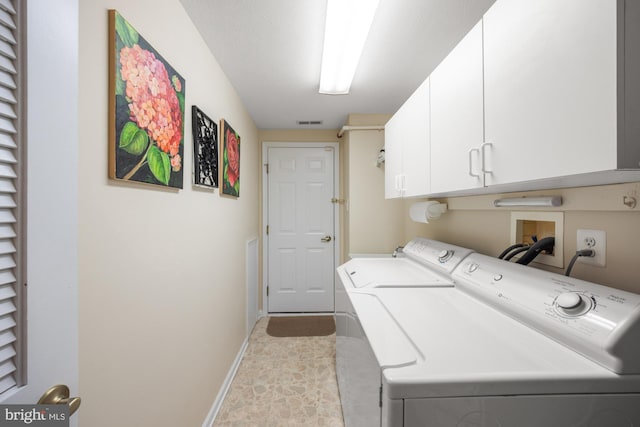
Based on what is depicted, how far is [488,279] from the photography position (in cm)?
115

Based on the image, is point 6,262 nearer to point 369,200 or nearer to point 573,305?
point 573,305

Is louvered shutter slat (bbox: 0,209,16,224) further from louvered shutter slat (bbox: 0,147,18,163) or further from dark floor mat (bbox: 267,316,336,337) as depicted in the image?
dark floor mat (bbox: 267,316,336,337)

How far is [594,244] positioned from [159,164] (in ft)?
5.40

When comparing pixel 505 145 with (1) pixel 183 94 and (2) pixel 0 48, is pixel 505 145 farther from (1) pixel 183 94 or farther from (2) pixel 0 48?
(1) pixel 183 94

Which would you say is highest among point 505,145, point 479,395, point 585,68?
point 585,68

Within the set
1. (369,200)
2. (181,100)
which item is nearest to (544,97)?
(181,100)

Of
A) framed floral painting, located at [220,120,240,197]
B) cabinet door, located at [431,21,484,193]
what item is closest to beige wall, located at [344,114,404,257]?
framed floral painting, located at [220,120,240,197]

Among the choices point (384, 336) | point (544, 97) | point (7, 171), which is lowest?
point (384, 336)

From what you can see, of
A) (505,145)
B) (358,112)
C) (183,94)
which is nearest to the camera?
(505,145)

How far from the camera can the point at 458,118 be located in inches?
43.2

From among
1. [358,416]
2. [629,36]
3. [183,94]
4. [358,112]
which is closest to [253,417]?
[358,416]

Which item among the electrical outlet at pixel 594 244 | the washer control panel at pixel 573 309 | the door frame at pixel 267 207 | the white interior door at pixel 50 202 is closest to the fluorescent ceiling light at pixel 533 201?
the electrical outlet at pixel 594 244

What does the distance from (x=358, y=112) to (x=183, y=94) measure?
1.91 metres

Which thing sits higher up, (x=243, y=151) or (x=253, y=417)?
(x=243, y=151)
